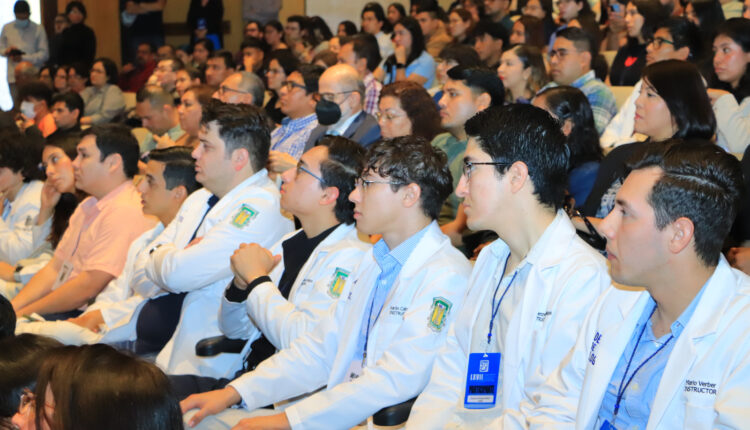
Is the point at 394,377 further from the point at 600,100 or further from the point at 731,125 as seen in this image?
the point at 600,100

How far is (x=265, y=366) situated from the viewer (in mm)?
2715

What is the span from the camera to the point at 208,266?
11.1 feet

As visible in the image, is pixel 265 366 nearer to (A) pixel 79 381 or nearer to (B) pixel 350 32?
(A) pixel 79 381

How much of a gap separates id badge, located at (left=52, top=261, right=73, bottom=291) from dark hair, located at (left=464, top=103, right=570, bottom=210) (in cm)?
281

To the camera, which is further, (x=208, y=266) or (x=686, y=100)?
(x=208, y=266)

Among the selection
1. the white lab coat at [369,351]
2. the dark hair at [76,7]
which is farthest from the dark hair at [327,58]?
the dark hair at [76,7]

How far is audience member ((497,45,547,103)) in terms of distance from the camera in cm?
516

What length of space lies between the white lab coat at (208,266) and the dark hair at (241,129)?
183mm

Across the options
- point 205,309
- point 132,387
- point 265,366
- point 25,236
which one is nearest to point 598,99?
point 205,309

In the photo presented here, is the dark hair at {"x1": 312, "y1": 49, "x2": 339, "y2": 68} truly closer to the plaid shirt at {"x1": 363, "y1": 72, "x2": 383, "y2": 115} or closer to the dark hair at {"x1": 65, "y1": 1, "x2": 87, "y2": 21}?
the plaid shirt at {"x1": 363, "y1": 72, "x2": 383, "y2": 115}

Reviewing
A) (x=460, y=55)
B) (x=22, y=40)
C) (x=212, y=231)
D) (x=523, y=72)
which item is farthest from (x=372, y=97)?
(x=22, y=40)

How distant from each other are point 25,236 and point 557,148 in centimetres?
378

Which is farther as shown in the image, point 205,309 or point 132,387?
point 205,309

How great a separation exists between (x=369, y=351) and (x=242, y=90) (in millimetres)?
3863
